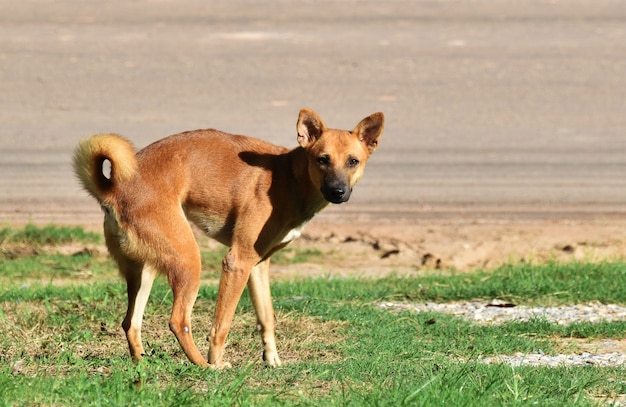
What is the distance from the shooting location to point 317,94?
17891 mm

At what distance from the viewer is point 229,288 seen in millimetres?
7738

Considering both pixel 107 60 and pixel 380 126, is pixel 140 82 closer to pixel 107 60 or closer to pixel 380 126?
pixel 107 60

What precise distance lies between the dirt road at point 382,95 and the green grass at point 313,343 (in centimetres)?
184

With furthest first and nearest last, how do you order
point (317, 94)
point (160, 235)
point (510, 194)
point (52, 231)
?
point (317, 94)
point (510, 194)
point (52, 231)
point (160, 235)

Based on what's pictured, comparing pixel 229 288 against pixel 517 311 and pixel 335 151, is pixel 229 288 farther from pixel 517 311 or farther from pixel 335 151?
pixel 517 311

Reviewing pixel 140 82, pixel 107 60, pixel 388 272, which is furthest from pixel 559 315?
pixel 107 60

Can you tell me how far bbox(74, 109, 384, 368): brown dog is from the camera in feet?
24.5

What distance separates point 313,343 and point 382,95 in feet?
32.9

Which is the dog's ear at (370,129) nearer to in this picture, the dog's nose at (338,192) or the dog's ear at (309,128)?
the dog's ear at (309,128)

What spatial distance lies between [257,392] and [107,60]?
13739 mm

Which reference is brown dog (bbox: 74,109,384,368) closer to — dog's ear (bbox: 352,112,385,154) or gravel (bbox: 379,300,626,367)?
dog's ear (bbox: 352,112,385,154)

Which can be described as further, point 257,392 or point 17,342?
point 17,342

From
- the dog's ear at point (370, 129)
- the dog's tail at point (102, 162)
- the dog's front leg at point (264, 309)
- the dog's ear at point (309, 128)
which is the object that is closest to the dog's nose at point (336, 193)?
the dog's ear at point (309, 128)

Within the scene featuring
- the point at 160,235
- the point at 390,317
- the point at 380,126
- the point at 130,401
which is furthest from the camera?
the point at 390,317
